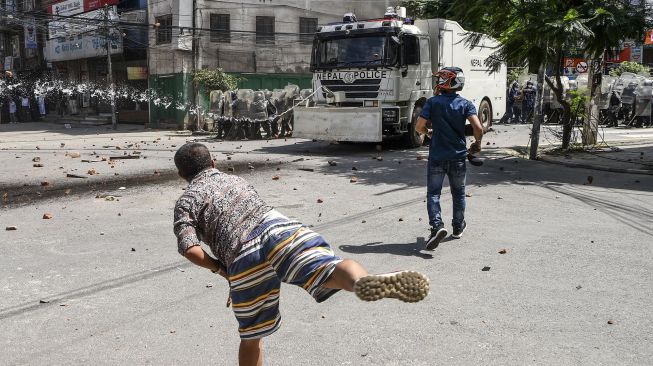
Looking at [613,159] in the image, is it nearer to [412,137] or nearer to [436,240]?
[412,137]

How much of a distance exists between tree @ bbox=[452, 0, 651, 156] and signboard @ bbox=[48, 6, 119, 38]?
18711mm

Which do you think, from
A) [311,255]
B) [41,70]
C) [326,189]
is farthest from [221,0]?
[311,255]

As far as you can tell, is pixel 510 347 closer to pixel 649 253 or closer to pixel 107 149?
pixel 649 253

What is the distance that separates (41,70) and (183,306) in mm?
38607

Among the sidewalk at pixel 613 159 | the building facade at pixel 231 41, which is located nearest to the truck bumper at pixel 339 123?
the sidewalk at pixel 613 159

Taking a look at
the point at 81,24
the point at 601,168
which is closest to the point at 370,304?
the point at 601,168

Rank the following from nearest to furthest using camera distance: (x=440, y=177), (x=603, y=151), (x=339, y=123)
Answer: (x=440, y=177), (x=603, y=151), (x=339, y=123)

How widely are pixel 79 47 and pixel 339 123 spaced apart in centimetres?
2238

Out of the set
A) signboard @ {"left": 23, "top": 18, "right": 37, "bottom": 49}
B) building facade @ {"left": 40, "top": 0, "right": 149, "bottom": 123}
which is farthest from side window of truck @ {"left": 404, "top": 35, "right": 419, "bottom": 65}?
signboard @ {"left": 23, "top": 18, "right": 37, "bottom": 49}

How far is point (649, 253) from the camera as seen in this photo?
254 inches

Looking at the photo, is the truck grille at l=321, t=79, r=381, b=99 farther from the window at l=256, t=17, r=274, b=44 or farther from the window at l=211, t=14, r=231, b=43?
the window at l=256, t=17, r=274, b=44

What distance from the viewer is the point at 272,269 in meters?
3.23

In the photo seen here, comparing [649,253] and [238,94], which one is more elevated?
[238,94]

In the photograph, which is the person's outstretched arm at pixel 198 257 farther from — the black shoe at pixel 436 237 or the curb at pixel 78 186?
the curb at pixel 78 186
